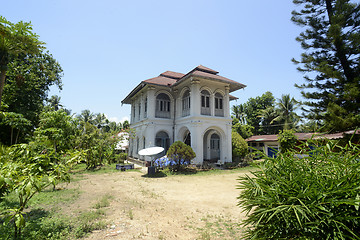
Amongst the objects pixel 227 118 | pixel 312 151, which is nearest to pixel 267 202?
pixel 312 151

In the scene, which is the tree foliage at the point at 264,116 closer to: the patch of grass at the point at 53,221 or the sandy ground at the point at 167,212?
the sandy ground at the point at 167,212

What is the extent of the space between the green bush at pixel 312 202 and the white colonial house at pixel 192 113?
37.1 feet

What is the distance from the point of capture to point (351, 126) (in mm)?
→ 8484

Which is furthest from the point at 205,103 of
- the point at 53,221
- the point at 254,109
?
the point at 254,109

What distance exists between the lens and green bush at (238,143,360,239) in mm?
1323

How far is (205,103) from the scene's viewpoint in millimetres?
14055

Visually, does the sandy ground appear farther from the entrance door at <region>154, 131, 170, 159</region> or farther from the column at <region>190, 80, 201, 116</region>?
the entrance door at <region>154, 131, 170, 159</region>

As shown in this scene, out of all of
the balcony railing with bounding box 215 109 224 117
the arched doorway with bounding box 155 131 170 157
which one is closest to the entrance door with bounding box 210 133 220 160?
the balcony railing with bounding box 215 109 224 117

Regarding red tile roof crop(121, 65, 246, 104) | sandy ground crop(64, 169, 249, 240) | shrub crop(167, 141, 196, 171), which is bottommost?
sandy ground crop(64, 169, 249, 240)

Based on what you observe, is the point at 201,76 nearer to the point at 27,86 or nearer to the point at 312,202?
the point at 312,202

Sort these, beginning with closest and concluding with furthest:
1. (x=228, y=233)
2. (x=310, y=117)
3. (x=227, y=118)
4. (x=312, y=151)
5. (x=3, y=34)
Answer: (x=312, y=151) < (x=228, y=233) < (x=3, y=34) < (x=310, y=117) < (x=227, y=118)

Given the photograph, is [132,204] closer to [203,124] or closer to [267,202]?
[267,202]

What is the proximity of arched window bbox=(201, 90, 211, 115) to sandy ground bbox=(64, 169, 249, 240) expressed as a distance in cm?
727

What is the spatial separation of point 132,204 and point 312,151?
5.16 m
